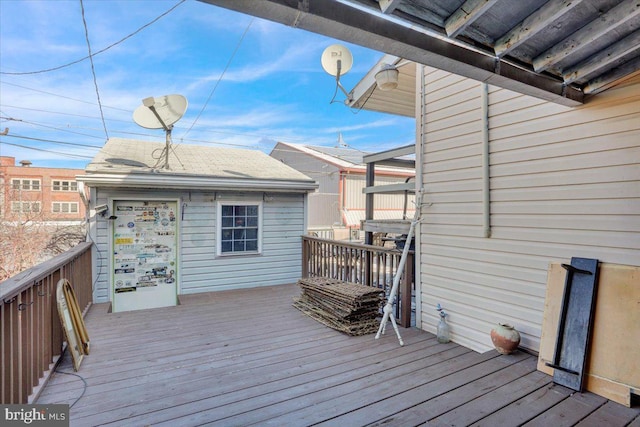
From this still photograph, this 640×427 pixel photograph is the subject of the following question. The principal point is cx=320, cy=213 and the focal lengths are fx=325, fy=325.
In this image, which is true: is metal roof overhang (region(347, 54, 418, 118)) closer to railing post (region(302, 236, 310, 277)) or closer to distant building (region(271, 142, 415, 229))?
railing post (region(302, 236, 310, 277))

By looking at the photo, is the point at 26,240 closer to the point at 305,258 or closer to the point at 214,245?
the point at 214,245

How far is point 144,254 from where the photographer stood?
18.1 feet

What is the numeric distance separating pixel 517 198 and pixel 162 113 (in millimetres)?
5499

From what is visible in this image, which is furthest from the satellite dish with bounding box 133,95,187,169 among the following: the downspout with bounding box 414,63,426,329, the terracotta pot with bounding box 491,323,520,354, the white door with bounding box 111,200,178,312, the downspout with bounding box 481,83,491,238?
the terracotta pot with bounding box 491,323,520,354

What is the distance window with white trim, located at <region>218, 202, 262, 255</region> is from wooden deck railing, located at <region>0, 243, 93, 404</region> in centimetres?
281

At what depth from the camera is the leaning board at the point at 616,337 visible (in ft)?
7.13

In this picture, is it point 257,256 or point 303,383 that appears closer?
point 303,383

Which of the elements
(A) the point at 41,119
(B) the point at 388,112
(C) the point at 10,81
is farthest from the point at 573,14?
(A) the point at 41,119

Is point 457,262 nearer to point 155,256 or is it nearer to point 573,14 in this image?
point 573,14

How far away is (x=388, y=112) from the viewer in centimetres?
539

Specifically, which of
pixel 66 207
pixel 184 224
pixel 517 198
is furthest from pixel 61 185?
pixel 517 198

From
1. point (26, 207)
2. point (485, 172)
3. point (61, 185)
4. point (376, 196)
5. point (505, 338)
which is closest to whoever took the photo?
point (505, 338)

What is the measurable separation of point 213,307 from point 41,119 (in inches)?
602

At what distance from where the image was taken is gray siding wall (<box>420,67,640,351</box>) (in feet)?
7.72
